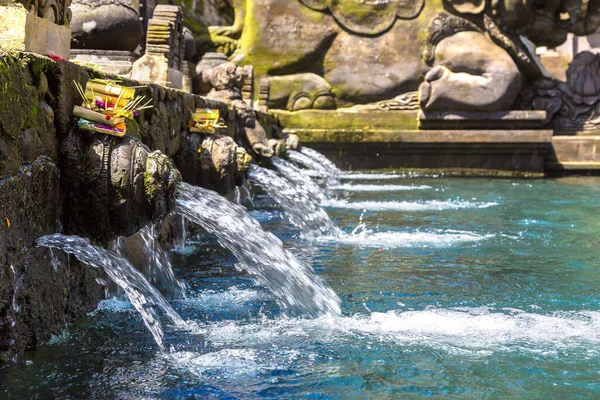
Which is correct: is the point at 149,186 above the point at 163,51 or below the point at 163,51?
below

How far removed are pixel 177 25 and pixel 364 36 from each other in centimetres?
650

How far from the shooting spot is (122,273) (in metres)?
3.83

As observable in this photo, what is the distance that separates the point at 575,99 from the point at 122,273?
1368 centimetres

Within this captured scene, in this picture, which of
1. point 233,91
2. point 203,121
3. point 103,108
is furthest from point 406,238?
point 233,91

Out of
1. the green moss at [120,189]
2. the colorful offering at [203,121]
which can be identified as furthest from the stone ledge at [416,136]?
the green moss at [120,189]

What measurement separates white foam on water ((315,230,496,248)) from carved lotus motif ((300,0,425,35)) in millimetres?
8880

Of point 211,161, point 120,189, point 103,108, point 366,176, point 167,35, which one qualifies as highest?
point 167,35

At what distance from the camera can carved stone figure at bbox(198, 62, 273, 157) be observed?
9953mm

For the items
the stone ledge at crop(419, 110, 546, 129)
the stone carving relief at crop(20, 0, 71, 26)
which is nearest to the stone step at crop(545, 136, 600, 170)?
the stone ledge at crop(419, 110, 546, 129)

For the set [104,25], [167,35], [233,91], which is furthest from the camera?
[233,91]

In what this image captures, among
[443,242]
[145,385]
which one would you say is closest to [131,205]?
[145,385]

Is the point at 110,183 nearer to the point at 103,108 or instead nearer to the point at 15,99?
the point at 103,108

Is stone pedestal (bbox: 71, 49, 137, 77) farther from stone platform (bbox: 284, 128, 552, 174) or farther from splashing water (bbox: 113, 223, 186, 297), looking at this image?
stone platform (bbox: 284, 128, 552, 174)

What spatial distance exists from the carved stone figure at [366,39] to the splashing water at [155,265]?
34.0 ft
